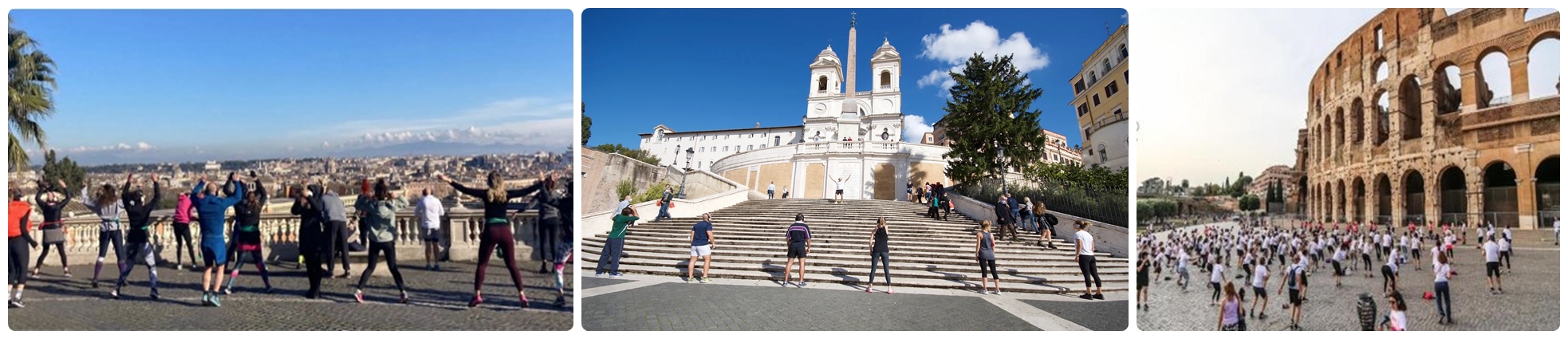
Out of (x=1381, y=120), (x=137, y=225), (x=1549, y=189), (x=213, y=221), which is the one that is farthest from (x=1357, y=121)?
(x=137, y=225)

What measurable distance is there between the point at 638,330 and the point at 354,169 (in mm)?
2216

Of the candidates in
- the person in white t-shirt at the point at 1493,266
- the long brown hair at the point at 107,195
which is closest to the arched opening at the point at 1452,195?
the person in white t-shirt at the point at 1493,266

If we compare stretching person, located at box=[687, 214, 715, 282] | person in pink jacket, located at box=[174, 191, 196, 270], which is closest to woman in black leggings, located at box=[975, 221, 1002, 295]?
stretching person, located at box=[687, 214, 715, 282]

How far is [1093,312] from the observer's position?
4305 mm

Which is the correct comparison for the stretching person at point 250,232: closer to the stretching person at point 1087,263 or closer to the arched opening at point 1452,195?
the stretching person at point 1087,263

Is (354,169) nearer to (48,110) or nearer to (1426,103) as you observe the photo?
(48,110)

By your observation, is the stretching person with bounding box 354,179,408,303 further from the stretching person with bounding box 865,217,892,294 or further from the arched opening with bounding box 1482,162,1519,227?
the arched opening with bounding box 1482,162,1519,227

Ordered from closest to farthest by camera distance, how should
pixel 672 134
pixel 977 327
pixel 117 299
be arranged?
pixel 977 327 → pixel 117 299 → pixel 672 134

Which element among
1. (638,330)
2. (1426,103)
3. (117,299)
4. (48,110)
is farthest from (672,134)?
(1426,103)

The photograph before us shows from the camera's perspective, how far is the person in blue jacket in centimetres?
455

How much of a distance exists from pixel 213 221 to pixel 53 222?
141 cm

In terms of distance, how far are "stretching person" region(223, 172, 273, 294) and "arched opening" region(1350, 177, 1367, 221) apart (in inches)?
379

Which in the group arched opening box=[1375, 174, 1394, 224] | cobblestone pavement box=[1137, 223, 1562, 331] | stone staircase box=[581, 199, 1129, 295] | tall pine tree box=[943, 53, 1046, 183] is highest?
tall pine tree box=[943, 53, 1046, 183]

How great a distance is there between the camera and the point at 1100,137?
4320 millimetres
